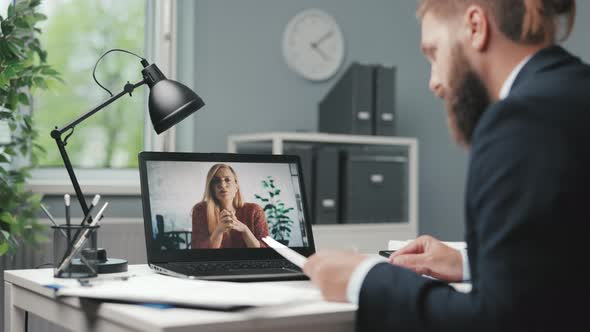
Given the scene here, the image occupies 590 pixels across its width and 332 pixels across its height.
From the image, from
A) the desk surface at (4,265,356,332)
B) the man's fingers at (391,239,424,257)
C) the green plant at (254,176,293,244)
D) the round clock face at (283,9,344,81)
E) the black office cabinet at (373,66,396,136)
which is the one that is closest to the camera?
the desk surface at (4,265,356,332)

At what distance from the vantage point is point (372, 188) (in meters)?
3.42

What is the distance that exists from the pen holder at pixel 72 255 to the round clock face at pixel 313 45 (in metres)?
2.43

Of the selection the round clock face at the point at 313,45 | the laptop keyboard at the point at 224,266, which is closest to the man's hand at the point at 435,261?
the laptop keyboard at the point at 224,266

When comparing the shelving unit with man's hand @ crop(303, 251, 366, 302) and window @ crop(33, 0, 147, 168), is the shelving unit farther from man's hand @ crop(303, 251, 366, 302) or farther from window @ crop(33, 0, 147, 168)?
man's hand @ crop(303, 251, 366, 302)

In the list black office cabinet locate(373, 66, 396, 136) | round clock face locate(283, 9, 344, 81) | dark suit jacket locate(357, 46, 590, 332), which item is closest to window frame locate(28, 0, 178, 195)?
round clock face locate(283, 9, 344, 81)

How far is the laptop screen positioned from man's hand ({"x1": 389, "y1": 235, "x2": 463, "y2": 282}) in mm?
266

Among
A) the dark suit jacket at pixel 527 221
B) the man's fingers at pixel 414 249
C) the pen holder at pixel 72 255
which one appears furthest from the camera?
the man's fingers at pixel 414 249

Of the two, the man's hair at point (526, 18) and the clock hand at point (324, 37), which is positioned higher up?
the clock hand at point (324, 37)

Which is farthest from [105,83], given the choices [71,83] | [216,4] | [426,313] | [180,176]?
[426,313]

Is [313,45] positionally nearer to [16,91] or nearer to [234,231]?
[16,91]

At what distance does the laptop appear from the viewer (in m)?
1.48

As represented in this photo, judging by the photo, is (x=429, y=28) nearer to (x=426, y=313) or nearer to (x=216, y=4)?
(x=426, y=313)

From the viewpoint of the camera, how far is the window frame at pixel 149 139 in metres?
3.20

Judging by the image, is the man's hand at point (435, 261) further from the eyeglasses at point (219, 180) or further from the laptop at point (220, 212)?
the eyeglasses at point (219, 180)
